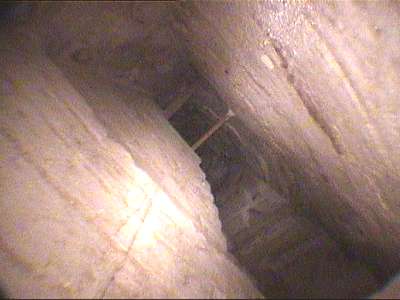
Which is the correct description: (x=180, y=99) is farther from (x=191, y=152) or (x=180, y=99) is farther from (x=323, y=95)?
(x=323, y=95)

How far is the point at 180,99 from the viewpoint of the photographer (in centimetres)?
430

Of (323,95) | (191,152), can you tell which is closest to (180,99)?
(191,152)

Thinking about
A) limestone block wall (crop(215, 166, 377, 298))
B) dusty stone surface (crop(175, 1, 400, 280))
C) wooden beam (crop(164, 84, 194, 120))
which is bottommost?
limestone block wall (crop(215, 166, 377, 298))

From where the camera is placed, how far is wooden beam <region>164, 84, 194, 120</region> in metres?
4.26

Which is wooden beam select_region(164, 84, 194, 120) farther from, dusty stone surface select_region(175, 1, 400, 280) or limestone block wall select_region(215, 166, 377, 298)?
limestone block wall select_region(215, 166, 377, 298)

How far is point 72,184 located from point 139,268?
61 cm

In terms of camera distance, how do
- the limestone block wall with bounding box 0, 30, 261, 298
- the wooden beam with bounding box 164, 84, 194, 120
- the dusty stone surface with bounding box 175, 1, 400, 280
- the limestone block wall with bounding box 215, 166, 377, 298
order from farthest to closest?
the wooden beam with bounding box 164, 84, 194, 120 → the limestone block wall with bounding box 215, 166, 377, 298 → the limestone block wall with bounding box 0, 30, 261, 298 → the dusty stone surface with bounding box 175, 1, 400, 280

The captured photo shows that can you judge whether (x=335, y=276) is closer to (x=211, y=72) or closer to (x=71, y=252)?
(x=211, y=72)

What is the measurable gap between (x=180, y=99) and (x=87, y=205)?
99.9 inches

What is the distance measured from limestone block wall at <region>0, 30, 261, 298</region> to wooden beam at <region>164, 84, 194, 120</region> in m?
1.21

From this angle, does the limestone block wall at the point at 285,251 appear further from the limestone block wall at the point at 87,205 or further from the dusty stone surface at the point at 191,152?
the limestone block wall at the point at 87,205

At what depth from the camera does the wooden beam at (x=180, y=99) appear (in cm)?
426

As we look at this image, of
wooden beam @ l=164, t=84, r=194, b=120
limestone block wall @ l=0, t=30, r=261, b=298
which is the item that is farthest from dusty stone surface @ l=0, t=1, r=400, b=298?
wooden beam @ l=164, t=84, r=194, b=120

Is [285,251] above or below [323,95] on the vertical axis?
below
